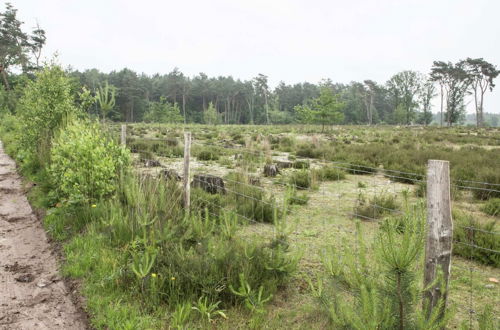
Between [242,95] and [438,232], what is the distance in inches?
3668

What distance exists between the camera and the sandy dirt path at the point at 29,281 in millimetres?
3273

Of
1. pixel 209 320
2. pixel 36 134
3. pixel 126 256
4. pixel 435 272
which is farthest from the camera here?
pixel 36 134

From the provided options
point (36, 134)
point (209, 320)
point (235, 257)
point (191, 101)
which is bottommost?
point (209, 320)

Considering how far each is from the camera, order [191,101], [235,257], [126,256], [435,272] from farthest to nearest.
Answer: [191,101], [126,256], [235,257], [435,272]

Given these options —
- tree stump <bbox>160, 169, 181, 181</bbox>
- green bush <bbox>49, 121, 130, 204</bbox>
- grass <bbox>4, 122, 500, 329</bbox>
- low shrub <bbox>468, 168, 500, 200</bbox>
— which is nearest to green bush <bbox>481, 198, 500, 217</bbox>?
grass <bbox>4, 122, 500, 329</bbox>

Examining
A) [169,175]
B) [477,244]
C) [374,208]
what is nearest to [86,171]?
[169,175]

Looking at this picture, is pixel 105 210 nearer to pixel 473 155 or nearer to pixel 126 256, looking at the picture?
pixel 126 256

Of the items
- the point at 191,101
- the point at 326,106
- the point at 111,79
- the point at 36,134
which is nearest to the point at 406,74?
the point at 191,101

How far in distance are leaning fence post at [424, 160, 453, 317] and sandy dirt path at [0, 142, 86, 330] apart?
9.76 feet

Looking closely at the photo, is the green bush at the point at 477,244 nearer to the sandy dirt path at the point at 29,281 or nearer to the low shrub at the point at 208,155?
the sandy dirt path at the point at 29,281

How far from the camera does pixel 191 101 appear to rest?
8975cm

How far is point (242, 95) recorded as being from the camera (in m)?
93.5

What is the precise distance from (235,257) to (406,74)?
85968 millimetres

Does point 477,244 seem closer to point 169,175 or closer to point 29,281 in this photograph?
point 169,175
